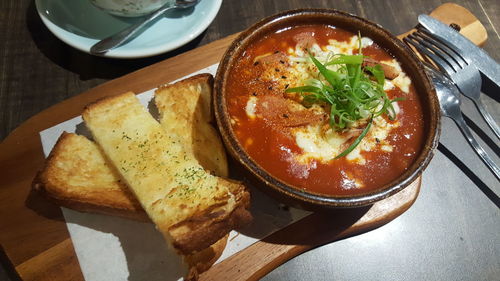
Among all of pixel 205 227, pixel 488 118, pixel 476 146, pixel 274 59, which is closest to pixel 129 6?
pixel 274 59

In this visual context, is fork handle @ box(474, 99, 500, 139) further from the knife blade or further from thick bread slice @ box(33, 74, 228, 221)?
thick bread slice @ box(33, 74, 228, 221)

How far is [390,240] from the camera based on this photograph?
98.5 inches

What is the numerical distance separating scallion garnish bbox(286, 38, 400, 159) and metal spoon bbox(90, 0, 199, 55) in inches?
50.7

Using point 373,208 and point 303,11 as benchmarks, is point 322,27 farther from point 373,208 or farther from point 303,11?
point 373,208

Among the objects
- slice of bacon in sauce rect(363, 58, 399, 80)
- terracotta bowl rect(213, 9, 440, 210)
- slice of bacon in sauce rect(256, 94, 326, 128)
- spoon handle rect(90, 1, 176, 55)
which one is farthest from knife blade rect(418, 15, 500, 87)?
spoon handle rect(90, 1, 176, 55)

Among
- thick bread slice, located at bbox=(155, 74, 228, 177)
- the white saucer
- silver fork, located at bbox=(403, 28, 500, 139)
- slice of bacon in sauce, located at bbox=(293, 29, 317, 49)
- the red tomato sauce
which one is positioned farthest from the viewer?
silver fork, located at bbox=(403, 28, 500, 139)

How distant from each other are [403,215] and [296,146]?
3.44 ft

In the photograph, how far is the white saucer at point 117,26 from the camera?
2721 millimetres

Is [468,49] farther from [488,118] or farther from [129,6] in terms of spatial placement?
[129,6]

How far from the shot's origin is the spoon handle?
2.66 metres

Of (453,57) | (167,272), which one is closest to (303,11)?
(453,57)

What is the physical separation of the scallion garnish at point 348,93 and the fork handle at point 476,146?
0.89 meters

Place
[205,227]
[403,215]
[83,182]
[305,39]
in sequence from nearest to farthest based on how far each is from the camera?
[205,227] → [83,182] → [305,39] → [403,215]

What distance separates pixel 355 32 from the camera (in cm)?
251
